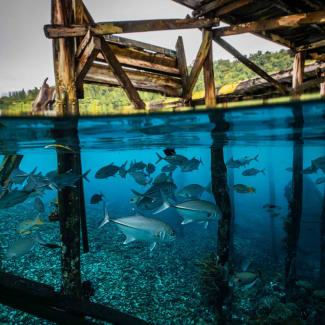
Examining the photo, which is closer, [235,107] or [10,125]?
[235,107]

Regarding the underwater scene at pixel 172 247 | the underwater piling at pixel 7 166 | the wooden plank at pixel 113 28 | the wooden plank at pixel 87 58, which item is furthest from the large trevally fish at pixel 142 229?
the underwater piling at pixel 7 166

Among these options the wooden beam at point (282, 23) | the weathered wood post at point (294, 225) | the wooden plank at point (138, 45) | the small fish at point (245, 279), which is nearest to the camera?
the small fish at point (245, 279)

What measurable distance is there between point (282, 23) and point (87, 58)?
452cm

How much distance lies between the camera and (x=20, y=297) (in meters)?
3.82

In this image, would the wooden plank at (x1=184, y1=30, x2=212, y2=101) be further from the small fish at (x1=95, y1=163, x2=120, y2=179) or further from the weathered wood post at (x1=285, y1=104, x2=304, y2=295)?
the small fish at (x1=95, y1=163, x2=120, y2=179)

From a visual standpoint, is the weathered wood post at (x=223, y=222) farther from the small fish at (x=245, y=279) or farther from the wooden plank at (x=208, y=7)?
the wooden plank at (x=208, y=7)

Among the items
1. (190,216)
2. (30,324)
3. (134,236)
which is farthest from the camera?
(30,324)

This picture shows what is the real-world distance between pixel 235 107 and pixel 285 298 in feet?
19.1

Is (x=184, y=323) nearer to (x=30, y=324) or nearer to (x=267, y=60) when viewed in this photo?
(x=30, y=324)

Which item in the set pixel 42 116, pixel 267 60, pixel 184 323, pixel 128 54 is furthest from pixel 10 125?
pixel 267 60

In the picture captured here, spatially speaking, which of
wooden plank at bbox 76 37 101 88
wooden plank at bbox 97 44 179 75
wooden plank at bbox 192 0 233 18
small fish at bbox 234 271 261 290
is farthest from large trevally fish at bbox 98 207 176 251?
wooden plank at bbox 192 0 233 18

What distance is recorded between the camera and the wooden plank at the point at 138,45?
19.3 ft

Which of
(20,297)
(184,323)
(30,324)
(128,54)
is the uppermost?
(128,54)

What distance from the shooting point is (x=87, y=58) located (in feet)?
14.9
